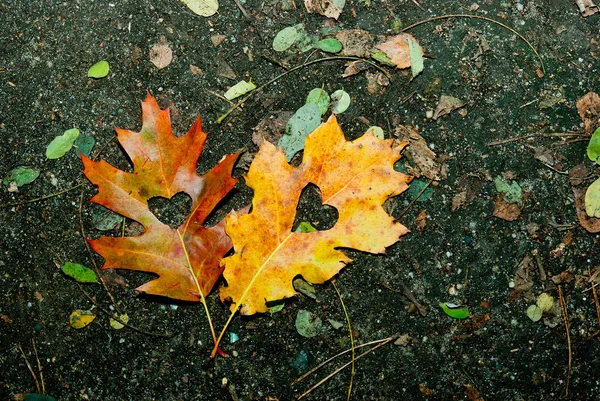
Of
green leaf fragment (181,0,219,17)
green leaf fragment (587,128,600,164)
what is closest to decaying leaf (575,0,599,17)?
green leaf fragment (587,128,600,164)

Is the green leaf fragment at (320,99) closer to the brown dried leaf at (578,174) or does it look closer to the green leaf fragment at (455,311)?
the green leaf fragment at (455,311)

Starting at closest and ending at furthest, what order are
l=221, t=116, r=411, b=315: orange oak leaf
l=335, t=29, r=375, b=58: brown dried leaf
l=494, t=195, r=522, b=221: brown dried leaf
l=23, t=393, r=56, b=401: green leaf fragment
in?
1. l=221, t=116, r=411, b=315: orange oak leaf
2. l=23, t=393, r=56, b=401: green leaf fragment
3. l=494, t=195, r=522, b=221: brown dried leaf
4. l=335, t=29, r=375, b=58: brown dried leaf

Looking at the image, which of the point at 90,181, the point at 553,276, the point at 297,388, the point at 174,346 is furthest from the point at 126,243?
the point at 553,276

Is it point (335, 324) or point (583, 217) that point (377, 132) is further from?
point (583, 217)

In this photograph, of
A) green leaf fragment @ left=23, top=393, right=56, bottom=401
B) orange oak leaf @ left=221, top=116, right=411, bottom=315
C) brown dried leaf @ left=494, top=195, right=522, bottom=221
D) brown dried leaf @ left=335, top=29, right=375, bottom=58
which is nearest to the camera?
orange oak leaf @ left=221, top=116, right=411, bottom=315

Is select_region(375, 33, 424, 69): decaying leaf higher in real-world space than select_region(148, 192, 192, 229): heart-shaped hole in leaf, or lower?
higher

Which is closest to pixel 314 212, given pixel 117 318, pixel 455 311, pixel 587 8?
pixel 455 311

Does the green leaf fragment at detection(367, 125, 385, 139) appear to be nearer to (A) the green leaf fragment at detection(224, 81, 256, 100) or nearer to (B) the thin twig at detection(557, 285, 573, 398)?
(A) the green leaf fragment at detection(224, 81, 256, 100)

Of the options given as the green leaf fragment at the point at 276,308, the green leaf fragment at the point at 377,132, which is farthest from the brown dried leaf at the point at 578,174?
the green leaf fragment at the point at 276,308
